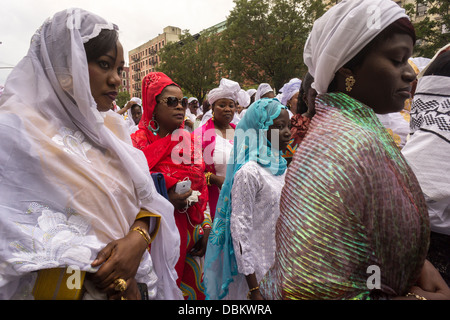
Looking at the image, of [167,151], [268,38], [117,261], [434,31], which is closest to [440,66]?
[117,261]

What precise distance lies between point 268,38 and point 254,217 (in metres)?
22.1

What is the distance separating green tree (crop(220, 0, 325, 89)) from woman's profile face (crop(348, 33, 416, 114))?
21465mm

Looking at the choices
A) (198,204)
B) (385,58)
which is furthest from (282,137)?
(385,58)

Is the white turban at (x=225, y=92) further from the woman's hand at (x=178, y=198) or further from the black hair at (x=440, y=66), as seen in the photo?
the black hair at (x=440, y=66)

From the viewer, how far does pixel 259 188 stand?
Answer: 2.44 m

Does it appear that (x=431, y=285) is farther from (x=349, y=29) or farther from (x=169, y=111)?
(x=169, y=111)

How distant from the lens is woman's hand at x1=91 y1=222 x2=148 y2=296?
53.9 inches

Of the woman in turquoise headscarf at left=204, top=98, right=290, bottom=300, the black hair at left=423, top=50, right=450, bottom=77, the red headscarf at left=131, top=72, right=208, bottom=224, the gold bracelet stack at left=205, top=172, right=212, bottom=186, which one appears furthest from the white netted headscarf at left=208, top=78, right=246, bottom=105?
the black hair at left=423, top=50, right=450, bottom=77

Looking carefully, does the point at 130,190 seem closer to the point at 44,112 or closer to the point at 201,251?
the point at 44,112

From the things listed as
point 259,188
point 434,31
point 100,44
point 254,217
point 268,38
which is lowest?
point 268,38

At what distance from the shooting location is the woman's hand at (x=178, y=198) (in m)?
2.72

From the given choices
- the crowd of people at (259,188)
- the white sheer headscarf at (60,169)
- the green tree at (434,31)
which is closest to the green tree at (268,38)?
the green tree at (434,31)

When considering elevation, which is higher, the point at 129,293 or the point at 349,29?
Answer: the point at 349,29

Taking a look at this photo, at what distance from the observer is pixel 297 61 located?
21375 millimetres
